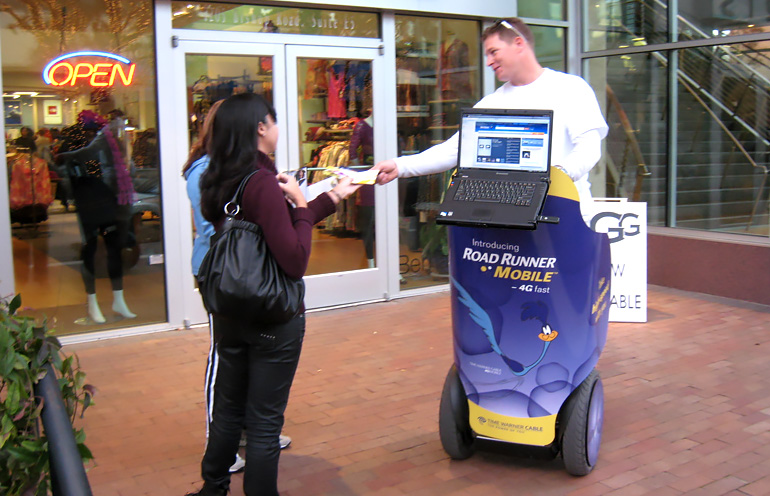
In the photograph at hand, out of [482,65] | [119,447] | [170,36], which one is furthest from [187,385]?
[482,65]

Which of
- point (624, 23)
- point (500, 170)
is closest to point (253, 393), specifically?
point (500, 170)

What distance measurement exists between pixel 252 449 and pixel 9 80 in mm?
4207

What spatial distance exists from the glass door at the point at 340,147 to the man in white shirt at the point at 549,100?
345 centimetres

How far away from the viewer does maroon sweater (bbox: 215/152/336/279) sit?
9.55 ft

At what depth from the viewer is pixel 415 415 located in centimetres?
471

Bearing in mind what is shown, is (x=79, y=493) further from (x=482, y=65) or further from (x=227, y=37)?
(x=482, y=65)

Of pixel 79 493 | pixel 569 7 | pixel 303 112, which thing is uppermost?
pixel 569 7

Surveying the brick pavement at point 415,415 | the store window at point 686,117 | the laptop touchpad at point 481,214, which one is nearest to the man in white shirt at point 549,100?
the laptop touchpad at point 481,214

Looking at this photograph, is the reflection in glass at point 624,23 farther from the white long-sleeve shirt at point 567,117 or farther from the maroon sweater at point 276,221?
the maroon sweater at point 276,221

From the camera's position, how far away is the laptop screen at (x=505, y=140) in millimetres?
3557

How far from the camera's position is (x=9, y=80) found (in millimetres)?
5973

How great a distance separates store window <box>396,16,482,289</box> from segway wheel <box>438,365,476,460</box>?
4.07m

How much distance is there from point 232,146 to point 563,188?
1.45m

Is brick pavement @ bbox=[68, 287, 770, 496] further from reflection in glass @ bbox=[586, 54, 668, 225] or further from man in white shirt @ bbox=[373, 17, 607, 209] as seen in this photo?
reflection in glass @ bbox=[586, 54, 668, 225]
